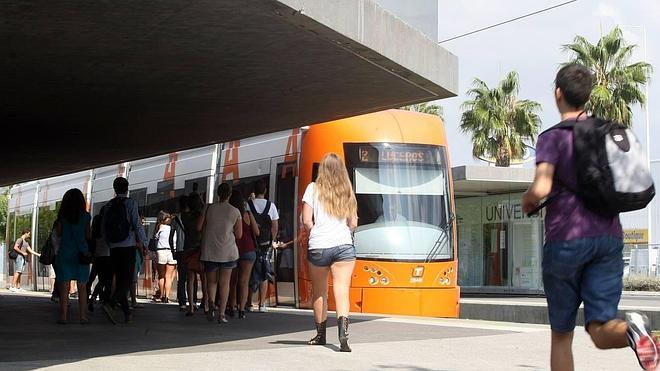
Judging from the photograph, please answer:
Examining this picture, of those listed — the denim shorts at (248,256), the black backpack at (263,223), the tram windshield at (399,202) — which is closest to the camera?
the denim shorts at (248,256)

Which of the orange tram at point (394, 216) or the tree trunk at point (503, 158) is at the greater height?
the tree trunk at point (503, 158)

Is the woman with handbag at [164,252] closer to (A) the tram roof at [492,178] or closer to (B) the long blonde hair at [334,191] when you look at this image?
(B) the long blonde hair at [334,191]

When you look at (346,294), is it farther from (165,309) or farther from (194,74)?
(165,309)

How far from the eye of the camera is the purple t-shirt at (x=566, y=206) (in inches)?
191

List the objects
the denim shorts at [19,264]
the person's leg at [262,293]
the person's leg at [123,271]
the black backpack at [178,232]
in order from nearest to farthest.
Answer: the person's leg at [123,271], the black backpack at [178,232], the person's leg at [262,293], the denim shorts at [19,264]

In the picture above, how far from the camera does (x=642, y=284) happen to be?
119 ft

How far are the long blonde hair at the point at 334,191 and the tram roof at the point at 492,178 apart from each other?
16.8 m

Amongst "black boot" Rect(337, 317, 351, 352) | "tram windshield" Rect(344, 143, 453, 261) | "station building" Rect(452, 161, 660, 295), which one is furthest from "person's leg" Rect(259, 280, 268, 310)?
"station building" Rect(452, 161, 660, 295)

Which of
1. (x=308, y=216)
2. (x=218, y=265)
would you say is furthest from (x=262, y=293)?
(x=308, y=216)

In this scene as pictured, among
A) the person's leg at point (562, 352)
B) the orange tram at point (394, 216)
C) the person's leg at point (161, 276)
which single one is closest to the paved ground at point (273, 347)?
the person's leg at point (562, 352)

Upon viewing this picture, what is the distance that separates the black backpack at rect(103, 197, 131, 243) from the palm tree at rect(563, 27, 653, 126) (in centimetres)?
2955

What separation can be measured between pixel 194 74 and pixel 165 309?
6.06m

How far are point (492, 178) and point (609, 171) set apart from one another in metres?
21.1

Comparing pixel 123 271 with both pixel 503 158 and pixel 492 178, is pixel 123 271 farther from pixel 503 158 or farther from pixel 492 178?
pixel 503 158
